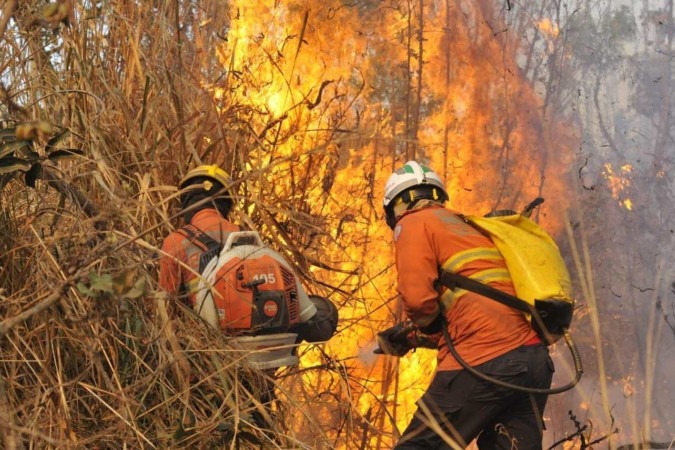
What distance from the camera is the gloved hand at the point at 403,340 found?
443 cm

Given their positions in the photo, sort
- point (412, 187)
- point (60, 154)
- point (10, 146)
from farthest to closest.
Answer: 1. point (412, 187)
2. point (60, 154)
3. point (10, 146)

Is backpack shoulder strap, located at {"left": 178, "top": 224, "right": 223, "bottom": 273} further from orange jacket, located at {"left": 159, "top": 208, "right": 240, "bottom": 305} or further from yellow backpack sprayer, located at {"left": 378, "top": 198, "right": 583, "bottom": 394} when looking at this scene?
yellow backpack sprayer, located at {"left": 378, "top": 198, "right": 583, "bottom": 394}

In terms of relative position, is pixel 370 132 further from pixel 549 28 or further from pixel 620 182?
pixel 620 182

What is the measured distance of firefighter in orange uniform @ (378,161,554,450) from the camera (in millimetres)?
4012

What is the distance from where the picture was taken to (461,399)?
403cm

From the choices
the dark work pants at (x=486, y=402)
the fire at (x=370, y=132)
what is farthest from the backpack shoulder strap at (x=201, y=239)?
the dark work pants at (x=486, y=402)

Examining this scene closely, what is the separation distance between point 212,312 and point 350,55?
19.0 ft

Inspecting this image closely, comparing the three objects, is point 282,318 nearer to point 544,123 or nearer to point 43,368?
point 43,368

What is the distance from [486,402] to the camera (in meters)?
4.03

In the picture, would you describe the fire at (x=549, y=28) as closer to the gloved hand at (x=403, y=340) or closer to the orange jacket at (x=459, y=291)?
the gloved hand at (x=403, y=340)

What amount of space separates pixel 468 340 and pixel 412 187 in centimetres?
80

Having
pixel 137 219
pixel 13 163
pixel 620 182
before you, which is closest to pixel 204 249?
pixel 137 219

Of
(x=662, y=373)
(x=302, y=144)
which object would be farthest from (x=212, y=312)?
(x=662, y=373)

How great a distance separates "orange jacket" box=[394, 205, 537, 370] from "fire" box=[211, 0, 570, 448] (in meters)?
0.35
